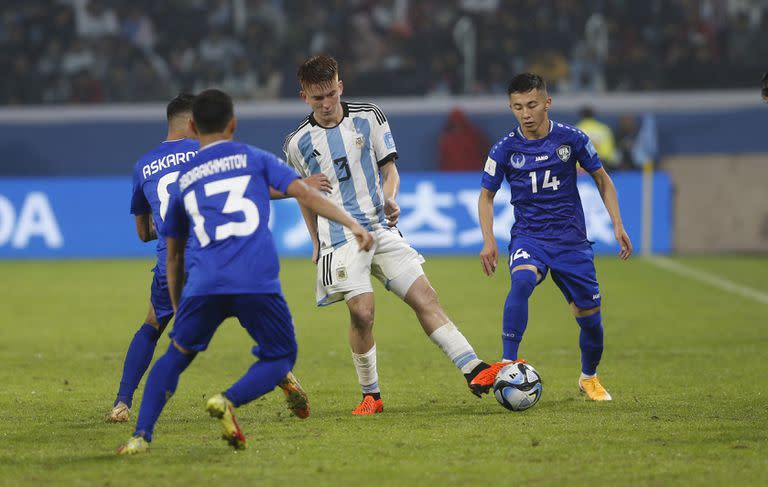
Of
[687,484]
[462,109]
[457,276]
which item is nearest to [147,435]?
[687,484]

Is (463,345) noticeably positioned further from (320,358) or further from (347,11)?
(347,11)

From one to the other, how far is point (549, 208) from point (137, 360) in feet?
8.61

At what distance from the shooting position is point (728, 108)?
75.9 ft

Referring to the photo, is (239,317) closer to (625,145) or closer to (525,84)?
(525,84)

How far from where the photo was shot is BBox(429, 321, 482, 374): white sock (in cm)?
704

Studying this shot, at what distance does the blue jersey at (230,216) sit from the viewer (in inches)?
221

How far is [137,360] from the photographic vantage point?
23.3 ft

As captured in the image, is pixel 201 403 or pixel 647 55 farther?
pixel 647 55

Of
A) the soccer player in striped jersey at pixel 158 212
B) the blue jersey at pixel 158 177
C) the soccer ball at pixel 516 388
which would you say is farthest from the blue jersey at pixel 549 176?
the blue jersey at pixel 158 177

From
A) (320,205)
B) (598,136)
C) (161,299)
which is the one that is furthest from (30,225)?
(320,205)

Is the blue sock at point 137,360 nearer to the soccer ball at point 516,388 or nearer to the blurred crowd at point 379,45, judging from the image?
the soccer ball at point 516,388

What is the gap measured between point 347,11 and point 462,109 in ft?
10.3

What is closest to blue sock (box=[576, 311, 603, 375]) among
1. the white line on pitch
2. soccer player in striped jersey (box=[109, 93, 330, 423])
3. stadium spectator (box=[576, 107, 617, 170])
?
soccer player in striped jersey (box=[109, 93, 330, 423])

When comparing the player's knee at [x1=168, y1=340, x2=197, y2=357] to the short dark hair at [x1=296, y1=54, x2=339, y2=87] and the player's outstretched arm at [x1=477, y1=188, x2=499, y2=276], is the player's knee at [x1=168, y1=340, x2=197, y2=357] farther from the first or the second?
the player's outstretched arm at [x1=477, y1=188, x2=499, y2=276]
